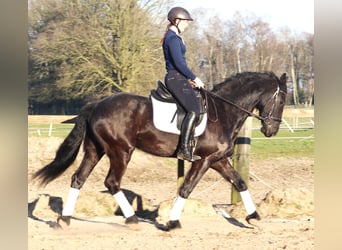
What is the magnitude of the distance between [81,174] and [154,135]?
930 millimetres

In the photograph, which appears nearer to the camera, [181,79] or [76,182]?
[181,79]

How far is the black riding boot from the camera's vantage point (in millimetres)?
5340

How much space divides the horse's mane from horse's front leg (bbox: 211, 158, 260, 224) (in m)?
0.86

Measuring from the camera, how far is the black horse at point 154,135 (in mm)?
5586

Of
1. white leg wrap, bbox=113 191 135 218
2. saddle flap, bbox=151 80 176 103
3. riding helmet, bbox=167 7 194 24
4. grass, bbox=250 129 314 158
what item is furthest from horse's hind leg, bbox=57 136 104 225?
grass, bbox=250 129 314 158

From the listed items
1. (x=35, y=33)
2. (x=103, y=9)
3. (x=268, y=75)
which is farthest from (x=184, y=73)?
(x=35, y=33)

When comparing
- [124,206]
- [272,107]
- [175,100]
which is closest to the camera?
[175,100]

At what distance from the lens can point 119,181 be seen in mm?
5582

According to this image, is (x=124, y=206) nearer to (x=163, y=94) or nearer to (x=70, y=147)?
(x=70, y=147)

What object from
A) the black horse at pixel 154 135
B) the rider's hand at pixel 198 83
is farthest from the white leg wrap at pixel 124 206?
the rider's hand at pixel 198 83

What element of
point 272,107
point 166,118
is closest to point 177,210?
point 166,118

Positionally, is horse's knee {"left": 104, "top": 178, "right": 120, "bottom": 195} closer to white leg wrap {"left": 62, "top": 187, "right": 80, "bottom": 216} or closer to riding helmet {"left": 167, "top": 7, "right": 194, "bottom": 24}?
white leg wrap {"left": 62, "top": 187, "right": 80, "bottom": 216}

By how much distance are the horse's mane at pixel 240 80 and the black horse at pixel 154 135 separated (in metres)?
0.01

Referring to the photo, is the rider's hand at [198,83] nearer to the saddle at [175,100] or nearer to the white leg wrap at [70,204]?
the saddle at [175,100]
